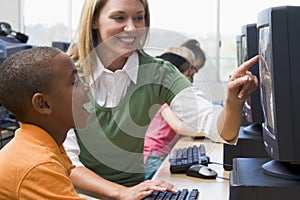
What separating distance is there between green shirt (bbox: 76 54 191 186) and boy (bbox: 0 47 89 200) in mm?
328

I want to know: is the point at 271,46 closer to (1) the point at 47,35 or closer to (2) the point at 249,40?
(2) the point at 249,40

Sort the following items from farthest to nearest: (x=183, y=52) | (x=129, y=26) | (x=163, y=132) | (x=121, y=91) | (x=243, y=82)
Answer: (x=183, y=52) → (x=163, y=132) → (x=121, y=91) → (x=129, y=26) → (x=243, y=82)

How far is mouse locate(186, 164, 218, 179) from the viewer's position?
1568 millimetres

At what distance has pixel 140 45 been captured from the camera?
5.10 feet

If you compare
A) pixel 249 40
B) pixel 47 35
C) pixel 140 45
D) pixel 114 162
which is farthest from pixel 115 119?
pixel 47 35

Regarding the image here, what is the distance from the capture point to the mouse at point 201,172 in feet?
5.15

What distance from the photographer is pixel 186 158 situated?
5.79 feet

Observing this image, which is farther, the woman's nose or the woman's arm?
the woman's nose

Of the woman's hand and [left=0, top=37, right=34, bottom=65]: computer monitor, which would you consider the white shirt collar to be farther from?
[left=0, top=37, right=34, bottom=65]: computer monitor

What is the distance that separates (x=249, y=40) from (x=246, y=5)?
3.10 meters

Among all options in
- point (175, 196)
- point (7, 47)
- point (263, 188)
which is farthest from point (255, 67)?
point (7, 47)

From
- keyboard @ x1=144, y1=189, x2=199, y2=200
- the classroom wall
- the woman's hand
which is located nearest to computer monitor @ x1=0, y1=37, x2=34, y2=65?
keyboard @ x1=144, y1=189, x2=199, y2=200

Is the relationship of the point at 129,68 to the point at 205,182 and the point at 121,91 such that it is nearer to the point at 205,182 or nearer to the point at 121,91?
the point at 121,91

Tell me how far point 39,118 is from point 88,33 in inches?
20.1
